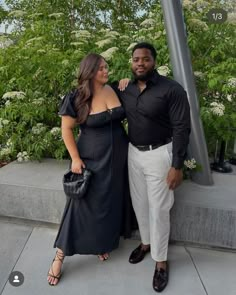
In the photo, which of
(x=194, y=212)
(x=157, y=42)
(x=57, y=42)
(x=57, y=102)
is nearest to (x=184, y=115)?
(x=194, y=212)

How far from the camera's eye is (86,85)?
1952 mm

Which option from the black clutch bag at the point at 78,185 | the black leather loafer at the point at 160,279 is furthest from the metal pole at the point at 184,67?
the black clutch bag at the point at 78,185

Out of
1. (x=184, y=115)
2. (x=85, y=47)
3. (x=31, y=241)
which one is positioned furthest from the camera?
(x=85, y=47)

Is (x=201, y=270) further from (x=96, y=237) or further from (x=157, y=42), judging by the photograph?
(x=157, y=42)

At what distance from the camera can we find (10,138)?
3.41 metres

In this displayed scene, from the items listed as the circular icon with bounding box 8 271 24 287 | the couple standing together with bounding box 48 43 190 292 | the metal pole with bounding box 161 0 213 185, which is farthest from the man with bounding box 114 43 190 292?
the circular icon with bounding box 8 271 24 287

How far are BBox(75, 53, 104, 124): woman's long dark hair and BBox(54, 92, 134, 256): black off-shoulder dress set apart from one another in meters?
0.06

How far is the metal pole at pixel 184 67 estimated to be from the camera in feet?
8.77

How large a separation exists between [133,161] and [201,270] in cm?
107

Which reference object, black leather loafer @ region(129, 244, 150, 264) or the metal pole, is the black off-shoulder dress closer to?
black leather loafer @ region(129, 244, 150, 264)

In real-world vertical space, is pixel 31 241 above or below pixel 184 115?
below

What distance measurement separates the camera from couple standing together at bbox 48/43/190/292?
6.36 feet

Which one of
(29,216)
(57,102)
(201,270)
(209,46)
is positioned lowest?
(201,270)

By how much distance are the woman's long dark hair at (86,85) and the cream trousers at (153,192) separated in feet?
1.51
